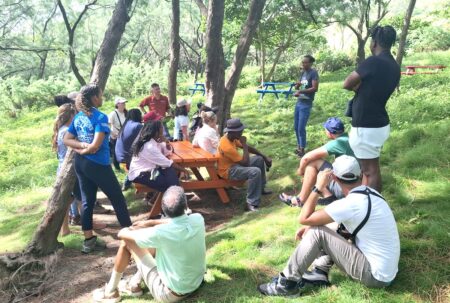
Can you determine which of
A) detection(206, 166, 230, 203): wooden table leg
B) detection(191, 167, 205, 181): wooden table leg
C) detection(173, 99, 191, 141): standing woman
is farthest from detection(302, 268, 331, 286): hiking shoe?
detection(173, 99, 191, 141): standing woman

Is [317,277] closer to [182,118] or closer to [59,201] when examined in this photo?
[59,201]

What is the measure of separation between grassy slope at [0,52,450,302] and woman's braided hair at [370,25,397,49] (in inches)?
71.5

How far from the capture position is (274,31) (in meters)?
19.9

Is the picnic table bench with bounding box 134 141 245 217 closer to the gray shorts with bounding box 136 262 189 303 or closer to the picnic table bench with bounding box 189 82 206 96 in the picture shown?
the gray shorts with bounding box 136 262 189 303

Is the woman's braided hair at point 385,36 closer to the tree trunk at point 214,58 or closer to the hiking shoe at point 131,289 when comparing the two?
the hiking shoe at point 131,289

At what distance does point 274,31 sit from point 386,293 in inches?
708

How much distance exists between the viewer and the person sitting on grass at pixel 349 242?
3160mm

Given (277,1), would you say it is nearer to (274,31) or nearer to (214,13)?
(274,31)

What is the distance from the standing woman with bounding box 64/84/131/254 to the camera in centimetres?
472

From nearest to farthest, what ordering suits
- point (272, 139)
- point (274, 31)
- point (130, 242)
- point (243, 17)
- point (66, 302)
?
point (130, 242)
point (66, 302)
point (272, 139)
point (243, 17)
point (274, 31)

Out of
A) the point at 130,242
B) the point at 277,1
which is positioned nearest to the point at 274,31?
the point at 277,1

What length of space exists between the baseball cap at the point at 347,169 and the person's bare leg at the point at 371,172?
0.82 meters

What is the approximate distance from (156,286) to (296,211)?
2.22 metres

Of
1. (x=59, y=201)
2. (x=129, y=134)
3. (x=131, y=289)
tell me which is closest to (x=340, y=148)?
(x=131, y=289)
